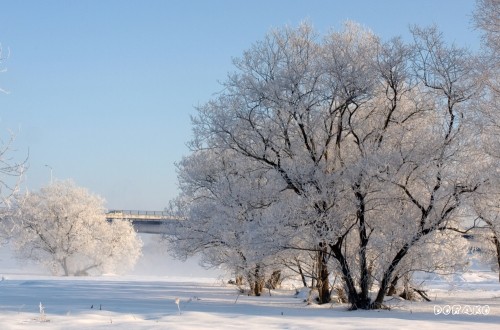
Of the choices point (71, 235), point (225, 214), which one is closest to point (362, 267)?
point (225, 214)

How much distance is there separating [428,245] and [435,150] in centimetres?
287

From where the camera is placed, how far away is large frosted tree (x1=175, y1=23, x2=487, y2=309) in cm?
1920

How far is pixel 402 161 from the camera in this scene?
19.0m

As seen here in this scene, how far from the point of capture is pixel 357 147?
22.0m

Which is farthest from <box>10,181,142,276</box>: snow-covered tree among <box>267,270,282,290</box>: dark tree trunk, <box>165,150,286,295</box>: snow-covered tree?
<box>267,270,282,290</box>: dark tree trunk

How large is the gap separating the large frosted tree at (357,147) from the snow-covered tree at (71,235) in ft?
121

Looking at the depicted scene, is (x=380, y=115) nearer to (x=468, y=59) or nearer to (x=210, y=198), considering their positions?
(x=468, y=59)

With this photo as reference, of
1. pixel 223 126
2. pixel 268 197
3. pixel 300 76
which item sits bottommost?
pixel 268 197

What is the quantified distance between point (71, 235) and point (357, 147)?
131ft

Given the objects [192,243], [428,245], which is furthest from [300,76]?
[192,243]

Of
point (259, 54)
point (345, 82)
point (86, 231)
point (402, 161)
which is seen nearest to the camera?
point (402, 161)

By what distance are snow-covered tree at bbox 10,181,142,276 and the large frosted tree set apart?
3680 centimetres

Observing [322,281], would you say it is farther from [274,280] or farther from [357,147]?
[274,280]

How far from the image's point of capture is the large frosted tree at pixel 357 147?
63.0 ft
